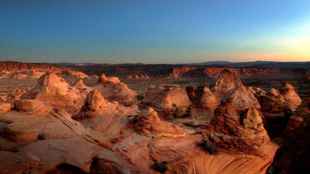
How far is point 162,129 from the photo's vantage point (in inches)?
362

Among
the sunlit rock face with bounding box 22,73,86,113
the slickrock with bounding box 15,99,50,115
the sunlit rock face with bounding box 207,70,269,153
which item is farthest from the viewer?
the sunlit rock face with bounding box 22,73,86,113

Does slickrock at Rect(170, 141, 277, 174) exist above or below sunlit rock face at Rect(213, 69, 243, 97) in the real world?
below

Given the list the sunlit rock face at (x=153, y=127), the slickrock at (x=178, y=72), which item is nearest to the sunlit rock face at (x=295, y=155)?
the sunlit rock face at (x=153, y=127)

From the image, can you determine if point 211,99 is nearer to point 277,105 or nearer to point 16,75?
point 277,105

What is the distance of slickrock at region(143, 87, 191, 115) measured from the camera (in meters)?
14.9

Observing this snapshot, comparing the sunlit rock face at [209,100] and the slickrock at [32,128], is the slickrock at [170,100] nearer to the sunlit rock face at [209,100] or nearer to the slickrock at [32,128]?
the sunlit rock face at [209,100]

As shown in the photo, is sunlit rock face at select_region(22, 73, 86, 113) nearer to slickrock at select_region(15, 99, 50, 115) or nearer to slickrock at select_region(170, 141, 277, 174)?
slickrock at select_region(15, 99, 50, 115)

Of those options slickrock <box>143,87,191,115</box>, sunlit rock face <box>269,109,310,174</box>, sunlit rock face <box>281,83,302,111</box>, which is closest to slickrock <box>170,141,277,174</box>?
sunlit rock face <box>269,109,310,174</box>

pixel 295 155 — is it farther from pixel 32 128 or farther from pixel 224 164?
pixel 32 128

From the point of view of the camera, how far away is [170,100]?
15461mm

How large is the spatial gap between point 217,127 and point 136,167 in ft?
7.39

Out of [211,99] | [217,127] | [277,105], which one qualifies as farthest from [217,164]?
[211,99]

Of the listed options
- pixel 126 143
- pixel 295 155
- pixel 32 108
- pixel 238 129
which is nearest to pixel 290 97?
pixel 238 129

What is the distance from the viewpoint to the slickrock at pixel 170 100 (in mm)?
14886
